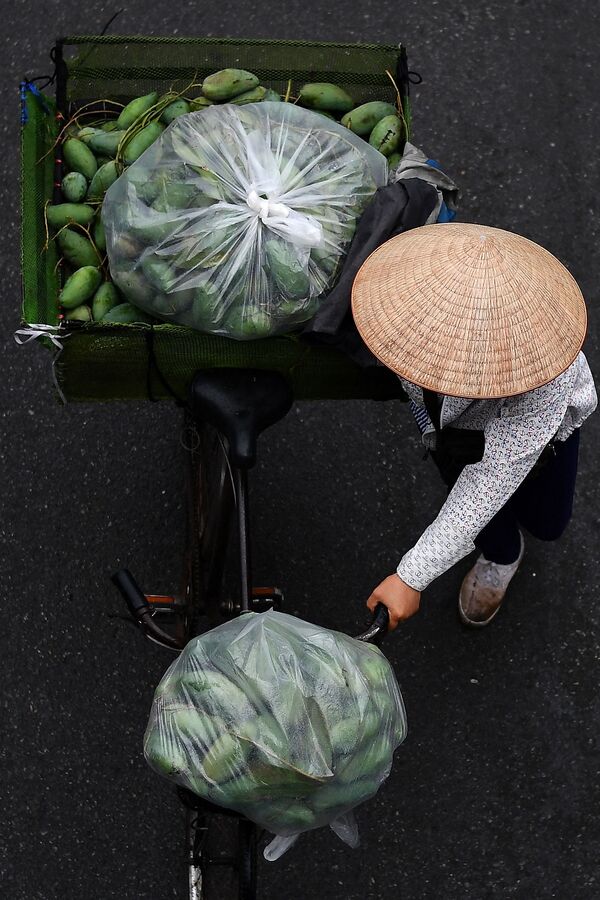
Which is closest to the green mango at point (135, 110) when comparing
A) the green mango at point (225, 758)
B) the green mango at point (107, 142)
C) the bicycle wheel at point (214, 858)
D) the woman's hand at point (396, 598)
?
the green mango at point (107, 142)

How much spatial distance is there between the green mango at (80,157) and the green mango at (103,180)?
0.04 meters

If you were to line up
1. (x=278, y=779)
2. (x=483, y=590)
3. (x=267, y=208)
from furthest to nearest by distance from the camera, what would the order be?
1. (x=483, y=590)
2. (x=267, y=208)
3. (x=278, y=779)

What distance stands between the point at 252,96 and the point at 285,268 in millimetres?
639

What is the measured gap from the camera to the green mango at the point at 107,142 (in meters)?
2.56

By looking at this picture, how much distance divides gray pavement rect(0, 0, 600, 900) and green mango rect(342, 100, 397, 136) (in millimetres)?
1160

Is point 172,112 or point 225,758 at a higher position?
point 172,112

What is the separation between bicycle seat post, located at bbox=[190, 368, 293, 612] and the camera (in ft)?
7.63

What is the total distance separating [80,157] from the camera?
8.34ft

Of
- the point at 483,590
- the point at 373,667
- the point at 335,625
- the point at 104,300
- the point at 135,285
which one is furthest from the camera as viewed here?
the point at 335,625

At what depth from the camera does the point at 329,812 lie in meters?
1.86

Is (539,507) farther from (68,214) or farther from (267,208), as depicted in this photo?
(68,214)

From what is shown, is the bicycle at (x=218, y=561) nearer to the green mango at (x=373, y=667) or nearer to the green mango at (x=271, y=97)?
the green mango at (x=373, y=667)

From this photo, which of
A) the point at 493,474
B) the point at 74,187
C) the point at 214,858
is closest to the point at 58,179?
the point at 74,187

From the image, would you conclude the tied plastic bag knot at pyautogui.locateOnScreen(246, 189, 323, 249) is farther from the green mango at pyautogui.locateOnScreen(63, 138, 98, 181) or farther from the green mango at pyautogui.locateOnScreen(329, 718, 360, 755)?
the green mango at pyautogui.locateOnScreen(329, 718, 360, 755)
